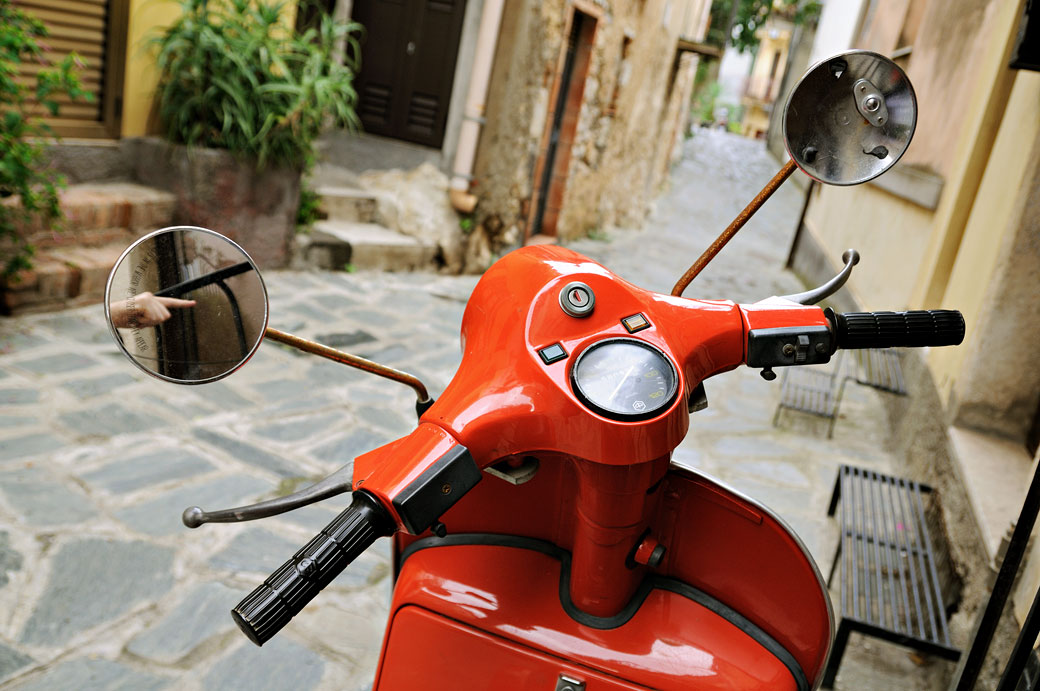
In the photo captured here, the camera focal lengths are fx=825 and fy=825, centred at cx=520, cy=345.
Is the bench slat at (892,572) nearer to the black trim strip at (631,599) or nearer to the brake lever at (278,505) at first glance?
the black trim strip at (631,599)

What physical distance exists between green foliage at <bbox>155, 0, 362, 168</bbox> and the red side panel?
14.4ft

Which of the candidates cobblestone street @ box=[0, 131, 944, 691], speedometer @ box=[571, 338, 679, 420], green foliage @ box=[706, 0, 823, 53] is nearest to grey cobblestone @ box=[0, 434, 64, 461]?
cobblestone street @ box=[0, 131, 944, 691]

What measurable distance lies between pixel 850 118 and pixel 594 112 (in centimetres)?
848

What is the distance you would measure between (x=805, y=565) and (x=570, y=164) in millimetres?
7988

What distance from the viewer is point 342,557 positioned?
33.2 inches

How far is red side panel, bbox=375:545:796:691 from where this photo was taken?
1140 mm

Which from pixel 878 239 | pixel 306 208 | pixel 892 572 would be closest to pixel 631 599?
pixel 892 572

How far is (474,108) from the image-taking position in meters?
6.86

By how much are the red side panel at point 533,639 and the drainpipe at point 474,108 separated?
5.94m

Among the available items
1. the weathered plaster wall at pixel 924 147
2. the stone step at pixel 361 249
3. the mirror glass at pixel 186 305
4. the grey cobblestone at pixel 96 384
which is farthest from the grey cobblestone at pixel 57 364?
the weathered plaster wall at pixel 924 147

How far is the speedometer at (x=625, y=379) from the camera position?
0.94m

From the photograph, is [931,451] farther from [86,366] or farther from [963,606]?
[86,366]

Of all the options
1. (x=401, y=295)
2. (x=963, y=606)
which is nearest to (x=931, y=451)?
(x=963, y=606)

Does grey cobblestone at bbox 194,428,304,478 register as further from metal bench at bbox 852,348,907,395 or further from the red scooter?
metal bench at bbox 852,348,907,395
